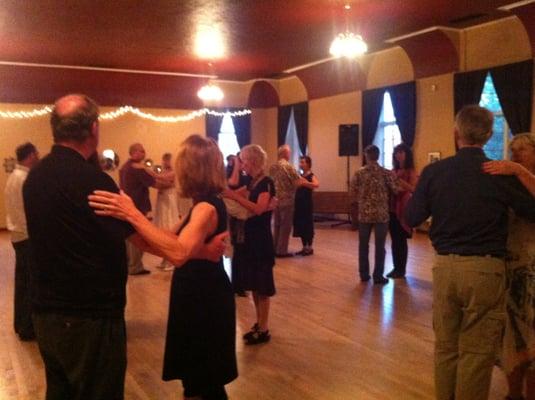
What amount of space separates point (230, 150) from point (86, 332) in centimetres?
1348

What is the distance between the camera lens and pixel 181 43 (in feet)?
32.4

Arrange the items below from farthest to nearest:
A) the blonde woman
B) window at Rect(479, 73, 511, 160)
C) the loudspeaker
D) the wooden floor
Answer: the loudspeaker
window at Rect(479, 73, 511, 160)
the wooden floor
the blonde woman

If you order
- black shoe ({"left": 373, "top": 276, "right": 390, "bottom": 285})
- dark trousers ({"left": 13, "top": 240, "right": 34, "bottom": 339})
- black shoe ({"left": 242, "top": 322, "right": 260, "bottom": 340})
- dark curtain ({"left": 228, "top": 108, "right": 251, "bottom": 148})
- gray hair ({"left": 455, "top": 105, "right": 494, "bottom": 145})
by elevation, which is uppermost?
dark curtain ({"left": 228, "top": 108, "right": 251, "bottom": 148})

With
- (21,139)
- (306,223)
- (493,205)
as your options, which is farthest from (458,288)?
(21,139)

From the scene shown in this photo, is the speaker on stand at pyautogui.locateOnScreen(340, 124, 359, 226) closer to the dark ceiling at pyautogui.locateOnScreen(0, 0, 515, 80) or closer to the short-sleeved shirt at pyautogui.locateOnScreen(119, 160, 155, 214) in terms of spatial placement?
the dark ceiling at pyautogui.locateOnScreen(0, 0, 515, 80)

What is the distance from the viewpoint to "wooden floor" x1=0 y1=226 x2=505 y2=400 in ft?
11.3

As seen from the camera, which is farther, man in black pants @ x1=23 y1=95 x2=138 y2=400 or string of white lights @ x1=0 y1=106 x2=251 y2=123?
string of white lights @ x1=0 y1=106 x2=251 y2=123

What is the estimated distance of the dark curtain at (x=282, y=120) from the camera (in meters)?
14.5

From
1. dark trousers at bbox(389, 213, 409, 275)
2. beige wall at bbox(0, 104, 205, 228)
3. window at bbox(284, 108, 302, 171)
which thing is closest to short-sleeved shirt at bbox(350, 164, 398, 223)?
dark trousers at bbox(389, 213, 409, 275)

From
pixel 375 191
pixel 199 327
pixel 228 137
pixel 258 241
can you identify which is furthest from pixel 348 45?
pixel 228 137

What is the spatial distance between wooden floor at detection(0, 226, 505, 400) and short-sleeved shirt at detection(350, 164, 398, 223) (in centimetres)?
78

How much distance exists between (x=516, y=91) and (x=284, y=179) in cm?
397

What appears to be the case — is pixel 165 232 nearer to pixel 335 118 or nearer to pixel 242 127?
pixel 335 118

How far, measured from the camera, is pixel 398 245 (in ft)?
21.6
